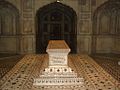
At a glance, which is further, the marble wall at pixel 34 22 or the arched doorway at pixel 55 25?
the arched doorway at pixel 55 25

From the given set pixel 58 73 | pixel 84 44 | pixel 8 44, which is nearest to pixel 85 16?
pixel 84 44

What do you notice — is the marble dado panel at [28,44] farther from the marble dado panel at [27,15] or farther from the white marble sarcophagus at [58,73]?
the white marble sarcophagus at [58,73]

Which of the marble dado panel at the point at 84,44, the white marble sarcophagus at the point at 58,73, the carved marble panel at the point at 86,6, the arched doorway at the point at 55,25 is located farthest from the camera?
the arched doorway at the point at 55,25

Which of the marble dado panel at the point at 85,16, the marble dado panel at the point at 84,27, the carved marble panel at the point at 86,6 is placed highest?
the carved marble panel at the point at 86,6

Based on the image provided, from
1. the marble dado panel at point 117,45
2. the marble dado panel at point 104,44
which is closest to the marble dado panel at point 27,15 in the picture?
the marble dado panel at point 104,44

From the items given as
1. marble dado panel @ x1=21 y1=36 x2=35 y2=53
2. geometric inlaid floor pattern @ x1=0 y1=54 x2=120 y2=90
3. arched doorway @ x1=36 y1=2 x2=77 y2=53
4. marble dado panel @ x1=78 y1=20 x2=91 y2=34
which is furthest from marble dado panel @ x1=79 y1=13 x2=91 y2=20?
geometric inlaid floor pattern @ x1=0 y1=54 x2=120 y2=90

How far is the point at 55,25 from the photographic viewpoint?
12.1 m

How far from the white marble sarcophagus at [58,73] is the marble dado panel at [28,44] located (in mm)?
5357

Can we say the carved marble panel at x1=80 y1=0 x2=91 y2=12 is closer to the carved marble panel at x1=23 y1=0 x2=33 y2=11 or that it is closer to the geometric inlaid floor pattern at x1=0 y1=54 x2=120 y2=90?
the carved marble panel at x1=23 y1=0 x2=33 y2=11

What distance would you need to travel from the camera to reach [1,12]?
1173cm

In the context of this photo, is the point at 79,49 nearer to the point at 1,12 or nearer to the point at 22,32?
the point at 22,32

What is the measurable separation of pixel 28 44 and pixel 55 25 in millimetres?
1867

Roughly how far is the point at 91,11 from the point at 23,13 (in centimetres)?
341

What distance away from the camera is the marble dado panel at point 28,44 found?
37.2ft
